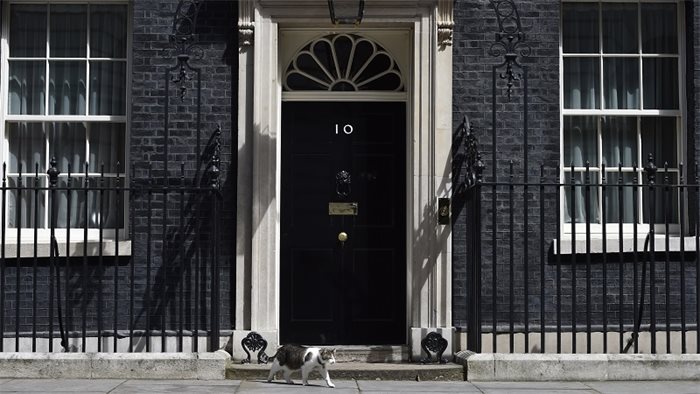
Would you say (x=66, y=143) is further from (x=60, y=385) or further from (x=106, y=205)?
(x=60, y=385)

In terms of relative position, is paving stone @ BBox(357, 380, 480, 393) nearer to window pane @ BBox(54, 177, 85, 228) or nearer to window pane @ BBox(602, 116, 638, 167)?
window pane @ BBox(602, 116, 638, 167)

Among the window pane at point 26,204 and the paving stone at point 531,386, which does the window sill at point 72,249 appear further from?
the paving stone at point 531,386

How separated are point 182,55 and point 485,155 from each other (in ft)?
9.84

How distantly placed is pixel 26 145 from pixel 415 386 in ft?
14.7

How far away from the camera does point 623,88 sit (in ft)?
37.1

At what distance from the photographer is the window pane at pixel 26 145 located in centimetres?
1120

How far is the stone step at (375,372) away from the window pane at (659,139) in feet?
9.73

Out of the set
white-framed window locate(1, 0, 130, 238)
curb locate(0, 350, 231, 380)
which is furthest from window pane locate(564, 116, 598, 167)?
white-framed window locate(1, 0, 130, 238)

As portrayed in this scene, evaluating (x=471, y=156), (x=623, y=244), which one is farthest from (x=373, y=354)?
(x=623, y=244)

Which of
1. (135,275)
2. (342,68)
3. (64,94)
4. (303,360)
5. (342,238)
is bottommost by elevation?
(303,360)

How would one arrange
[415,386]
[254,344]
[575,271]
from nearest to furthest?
[415,386], [575,271], [254,344]

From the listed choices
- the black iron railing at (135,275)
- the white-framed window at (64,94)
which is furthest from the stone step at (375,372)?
the white-framed window at (64,94)

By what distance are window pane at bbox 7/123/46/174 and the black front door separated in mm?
2359

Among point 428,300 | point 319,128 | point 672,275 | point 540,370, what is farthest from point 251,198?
point 672,275
